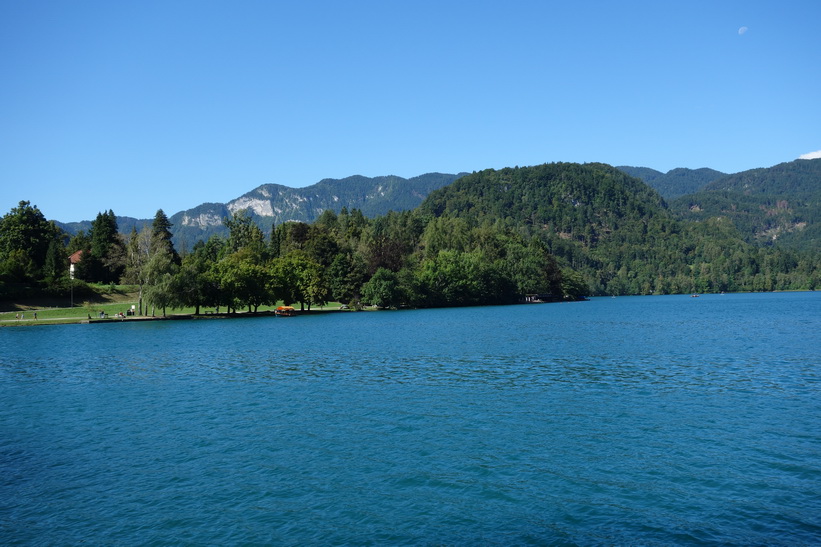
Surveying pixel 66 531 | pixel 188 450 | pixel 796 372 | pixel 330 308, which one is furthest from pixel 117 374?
pixel 330 308

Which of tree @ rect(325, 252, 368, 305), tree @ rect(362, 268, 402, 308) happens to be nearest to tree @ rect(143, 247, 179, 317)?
tree @ rect(325, 252, 368, 305)

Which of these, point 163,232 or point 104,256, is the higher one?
point 163,232

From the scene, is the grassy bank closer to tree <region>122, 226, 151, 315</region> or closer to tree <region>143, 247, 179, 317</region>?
tree <region>143, 247, 179, 317</region>

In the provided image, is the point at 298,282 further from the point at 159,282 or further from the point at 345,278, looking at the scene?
the point at 159,282

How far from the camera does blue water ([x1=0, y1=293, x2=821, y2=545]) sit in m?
17.7

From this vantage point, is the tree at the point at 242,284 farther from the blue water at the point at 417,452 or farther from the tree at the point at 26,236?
the blue water at the point at 417,452

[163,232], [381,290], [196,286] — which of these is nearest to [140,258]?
[196,286]

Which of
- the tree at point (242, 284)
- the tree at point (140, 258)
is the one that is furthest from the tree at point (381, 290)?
the tree at point (140, 258)

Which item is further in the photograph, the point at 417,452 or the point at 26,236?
the point at 26,236

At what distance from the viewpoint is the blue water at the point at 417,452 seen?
58.0ft

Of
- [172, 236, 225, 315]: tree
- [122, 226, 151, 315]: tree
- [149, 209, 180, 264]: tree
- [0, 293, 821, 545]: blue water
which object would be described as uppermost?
[149, 209, 180, 264]: tree

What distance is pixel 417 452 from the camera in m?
24.5

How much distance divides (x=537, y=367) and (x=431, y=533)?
31924mm

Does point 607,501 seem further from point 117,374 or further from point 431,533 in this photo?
point 117,374
